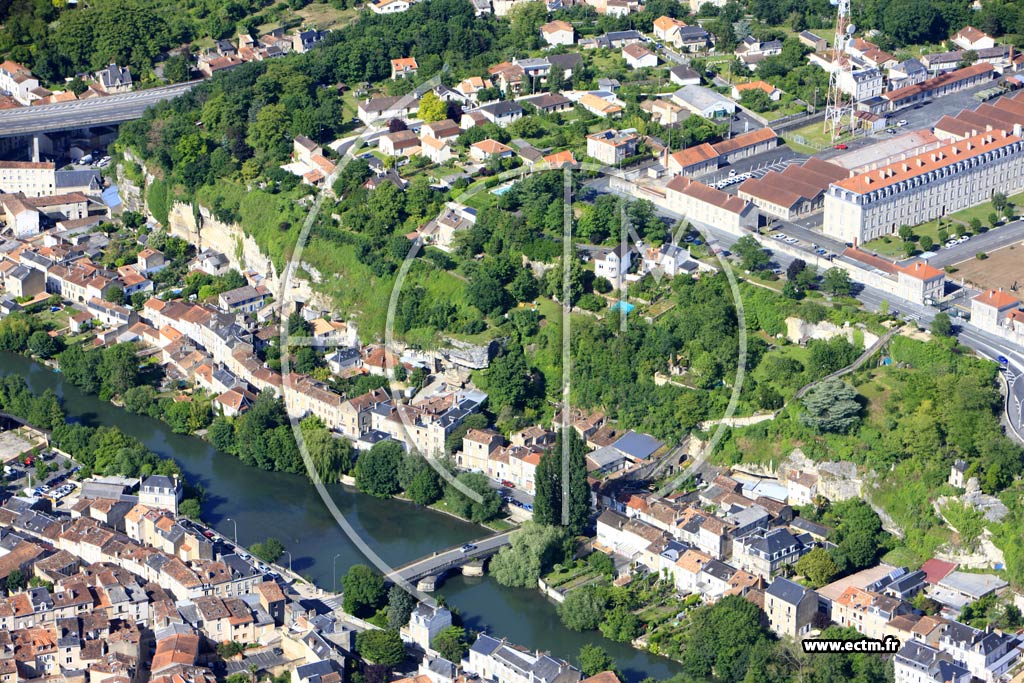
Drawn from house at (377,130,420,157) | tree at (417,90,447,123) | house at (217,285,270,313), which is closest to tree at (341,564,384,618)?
house at (217,285,270,313)

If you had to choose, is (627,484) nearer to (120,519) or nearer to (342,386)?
(342,386)

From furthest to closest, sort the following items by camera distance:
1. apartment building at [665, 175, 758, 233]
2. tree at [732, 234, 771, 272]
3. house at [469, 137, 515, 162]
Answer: house at [469, 137, 515, 162] → apartment building at [665, 175, 758, 233] → tree at [732, 234, 771, 272]

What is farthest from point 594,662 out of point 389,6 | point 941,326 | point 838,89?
point 389,6

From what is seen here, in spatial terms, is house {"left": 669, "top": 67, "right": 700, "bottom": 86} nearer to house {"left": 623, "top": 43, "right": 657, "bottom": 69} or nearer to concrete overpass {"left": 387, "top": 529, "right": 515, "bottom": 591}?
house {"left": 623, "top": 43, "right": 657, "bottom": 69}

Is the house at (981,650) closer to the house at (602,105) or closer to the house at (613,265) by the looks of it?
the house at (613,265)

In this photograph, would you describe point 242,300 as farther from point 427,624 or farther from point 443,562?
point 427,624

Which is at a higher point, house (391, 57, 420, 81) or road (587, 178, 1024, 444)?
house (391, 57, 420, 81)
